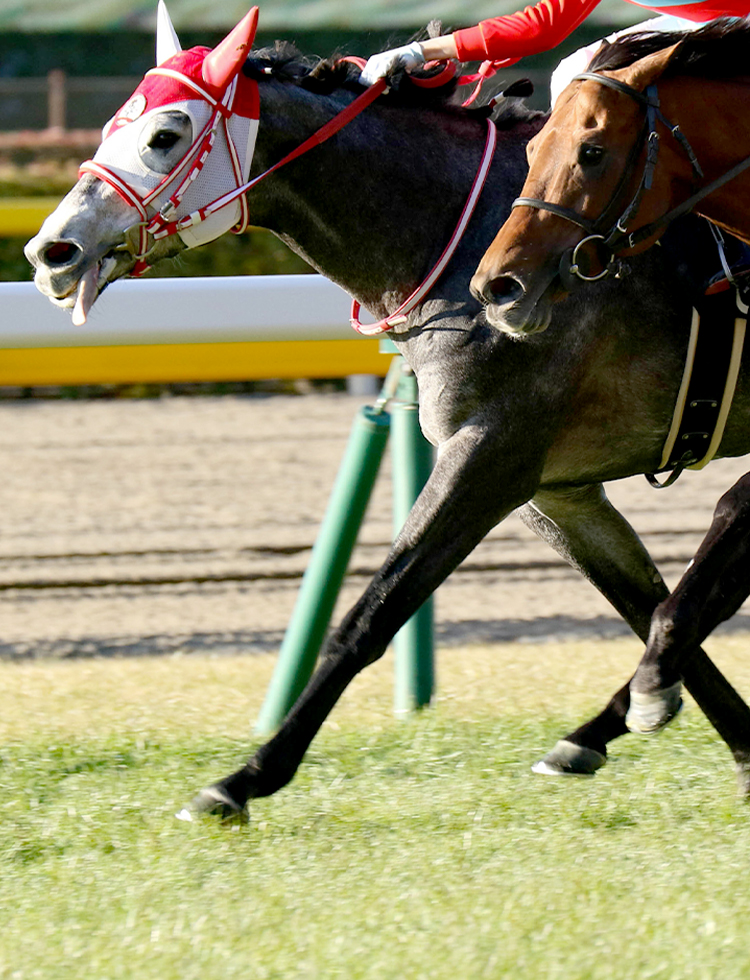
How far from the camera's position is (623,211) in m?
2.99

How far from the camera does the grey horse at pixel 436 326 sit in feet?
10.8

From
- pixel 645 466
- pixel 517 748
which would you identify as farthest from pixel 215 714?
pixel 645 466

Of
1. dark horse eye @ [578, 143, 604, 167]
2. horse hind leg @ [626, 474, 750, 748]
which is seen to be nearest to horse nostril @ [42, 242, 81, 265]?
dark horse eye @ [578, 143, 604, 167]

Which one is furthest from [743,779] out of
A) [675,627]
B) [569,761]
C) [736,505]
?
[736,505]

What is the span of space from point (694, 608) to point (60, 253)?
152 cm

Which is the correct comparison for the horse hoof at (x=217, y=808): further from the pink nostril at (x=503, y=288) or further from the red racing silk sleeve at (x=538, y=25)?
the red racing silk sleeve at (x=538, y=25)

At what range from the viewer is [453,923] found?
8.89ft

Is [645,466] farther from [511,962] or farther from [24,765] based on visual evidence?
[24,765]

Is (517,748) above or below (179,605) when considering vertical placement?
above

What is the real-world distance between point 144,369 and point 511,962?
12.2 ft

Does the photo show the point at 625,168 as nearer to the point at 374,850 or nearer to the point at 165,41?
the point at 165,41

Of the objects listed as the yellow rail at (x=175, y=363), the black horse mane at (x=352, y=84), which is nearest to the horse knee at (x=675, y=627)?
the black horse mane at (x=352, y=84)

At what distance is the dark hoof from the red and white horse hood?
5.54 ft

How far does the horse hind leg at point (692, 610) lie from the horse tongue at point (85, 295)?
4.46 ft
